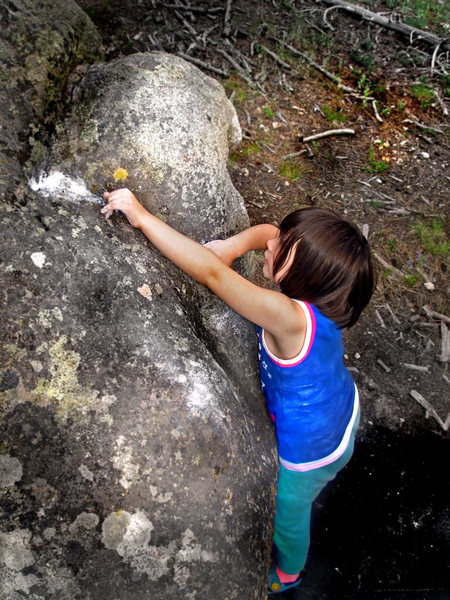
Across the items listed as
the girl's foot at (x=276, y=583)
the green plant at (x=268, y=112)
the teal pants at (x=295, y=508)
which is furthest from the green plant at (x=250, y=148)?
the girl's foot at (x=276, y=583)

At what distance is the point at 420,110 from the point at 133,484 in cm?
510

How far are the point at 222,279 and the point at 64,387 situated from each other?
0.88m

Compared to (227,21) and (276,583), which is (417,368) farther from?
(227,21)

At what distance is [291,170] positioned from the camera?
14.7ft

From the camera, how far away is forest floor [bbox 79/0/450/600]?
2977 millimetres

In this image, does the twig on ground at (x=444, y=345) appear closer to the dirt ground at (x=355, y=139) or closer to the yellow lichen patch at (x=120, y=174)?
the dirt ground at (x=355, y=139)

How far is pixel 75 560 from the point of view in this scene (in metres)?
1.62

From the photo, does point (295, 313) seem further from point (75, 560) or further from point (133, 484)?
point (75, 560)

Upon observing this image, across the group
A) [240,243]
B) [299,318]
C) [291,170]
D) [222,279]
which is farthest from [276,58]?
[299,318]

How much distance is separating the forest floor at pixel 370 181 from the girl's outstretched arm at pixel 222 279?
1.53m

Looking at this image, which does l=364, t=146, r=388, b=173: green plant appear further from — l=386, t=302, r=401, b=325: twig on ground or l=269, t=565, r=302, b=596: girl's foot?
l=269, t=565, r=302, b=596: girl's foot

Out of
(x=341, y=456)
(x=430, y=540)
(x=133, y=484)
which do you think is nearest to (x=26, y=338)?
(x=133, y=484)

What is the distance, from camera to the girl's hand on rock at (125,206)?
2.23 metres

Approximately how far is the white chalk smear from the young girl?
0.13 meters
